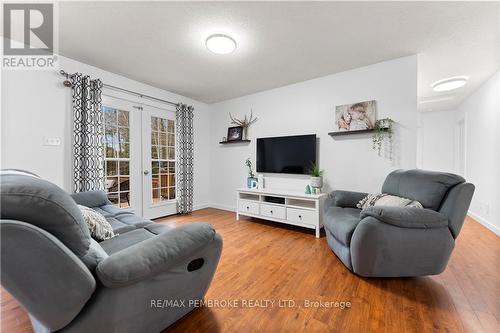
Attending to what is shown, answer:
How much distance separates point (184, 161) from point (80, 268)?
11.1 feet

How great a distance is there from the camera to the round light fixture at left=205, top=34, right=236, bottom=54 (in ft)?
7.18

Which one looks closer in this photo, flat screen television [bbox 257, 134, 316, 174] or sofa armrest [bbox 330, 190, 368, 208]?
sofa armrest [bbox 330, 190, 368, 208]

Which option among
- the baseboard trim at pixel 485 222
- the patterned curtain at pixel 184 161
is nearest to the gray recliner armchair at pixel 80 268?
the patterned curtain at pixel 184 161

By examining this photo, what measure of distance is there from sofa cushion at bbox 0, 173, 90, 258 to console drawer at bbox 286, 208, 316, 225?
257 cm

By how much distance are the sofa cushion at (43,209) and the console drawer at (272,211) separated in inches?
103

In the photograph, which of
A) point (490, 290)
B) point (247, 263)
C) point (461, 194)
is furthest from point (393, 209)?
point (247, 263)

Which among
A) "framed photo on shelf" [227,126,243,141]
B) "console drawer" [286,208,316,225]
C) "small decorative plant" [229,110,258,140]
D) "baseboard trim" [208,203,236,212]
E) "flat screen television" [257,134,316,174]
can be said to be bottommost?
"baseboard trim" [208,203,236,212]

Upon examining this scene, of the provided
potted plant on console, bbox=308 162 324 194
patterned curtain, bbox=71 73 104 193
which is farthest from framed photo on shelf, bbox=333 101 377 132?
patterned curtain, bbox=71 73 104 193

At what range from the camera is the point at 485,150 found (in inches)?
131

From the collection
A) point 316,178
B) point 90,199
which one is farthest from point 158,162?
point 316,178

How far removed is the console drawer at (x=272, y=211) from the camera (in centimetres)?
318

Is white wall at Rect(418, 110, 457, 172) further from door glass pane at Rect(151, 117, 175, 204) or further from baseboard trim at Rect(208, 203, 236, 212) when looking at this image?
door glass pane at Rect(151, 117, 175, 204)

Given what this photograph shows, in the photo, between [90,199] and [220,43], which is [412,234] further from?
[90,199]

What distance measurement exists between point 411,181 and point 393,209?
65cm
